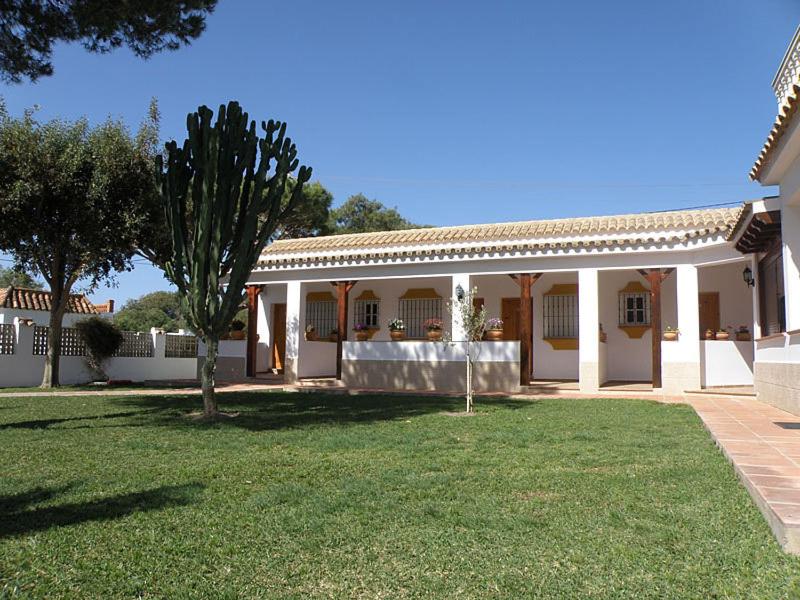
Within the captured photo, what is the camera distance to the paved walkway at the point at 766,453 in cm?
350

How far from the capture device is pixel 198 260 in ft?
30.1

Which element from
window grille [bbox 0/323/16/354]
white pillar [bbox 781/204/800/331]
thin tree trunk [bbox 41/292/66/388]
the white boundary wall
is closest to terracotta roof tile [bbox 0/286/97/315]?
the white boundary wall

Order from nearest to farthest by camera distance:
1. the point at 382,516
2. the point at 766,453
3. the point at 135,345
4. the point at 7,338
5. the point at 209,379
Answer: the point at 382,516, the point at 766,453, the point at 209,379, the point at 7,338, the point at 135,345

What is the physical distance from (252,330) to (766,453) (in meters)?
14.0

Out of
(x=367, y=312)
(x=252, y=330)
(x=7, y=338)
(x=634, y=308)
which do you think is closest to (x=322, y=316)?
(x=367, y=312)

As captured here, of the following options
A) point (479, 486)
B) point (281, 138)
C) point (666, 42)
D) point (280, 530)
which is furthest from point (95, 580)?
point (666, 42)

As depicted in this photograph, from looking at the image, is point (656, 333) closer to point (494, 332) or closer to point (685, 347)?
point (685, 347)

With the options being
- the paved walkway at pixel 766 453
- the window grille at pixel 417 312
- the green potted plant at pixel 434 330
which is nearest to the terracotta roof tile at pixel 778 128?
the paved walkway at pixel 766 453

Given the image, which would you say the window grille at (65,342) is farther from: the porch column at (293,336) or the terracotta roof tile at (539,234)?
the porch column at (293,336)

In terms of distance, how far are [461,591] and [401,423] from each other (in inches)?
235

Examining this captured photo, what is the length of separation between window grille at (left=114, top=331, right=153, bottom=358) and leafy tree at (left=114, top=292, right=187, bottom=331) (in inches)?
1280

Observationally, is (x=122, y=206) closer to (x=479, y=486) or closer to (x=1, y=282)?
(x=479, y=486)

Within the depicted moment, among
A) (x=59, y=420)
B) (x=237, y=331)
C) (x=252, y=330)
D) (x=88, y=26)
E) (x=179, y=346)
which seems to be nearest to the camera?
(x=88, y=26)

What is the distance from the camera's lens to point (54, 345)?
15.9m
